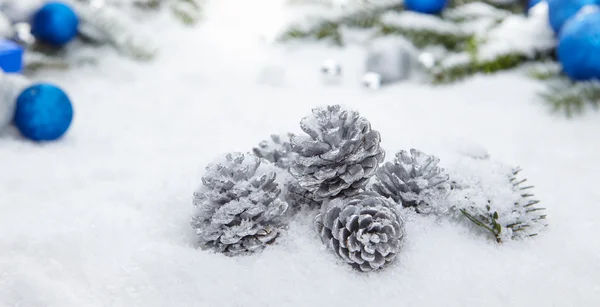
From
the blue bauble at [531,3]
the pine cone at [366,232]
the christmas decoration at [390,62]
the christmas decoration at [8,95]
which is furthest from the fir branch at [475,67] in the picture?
the christmas decoration at [8,95]

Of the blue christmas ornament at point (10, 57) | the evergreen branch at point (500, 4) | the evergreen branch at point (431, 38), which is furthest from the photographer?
the evergreen branch at point (500, 4)

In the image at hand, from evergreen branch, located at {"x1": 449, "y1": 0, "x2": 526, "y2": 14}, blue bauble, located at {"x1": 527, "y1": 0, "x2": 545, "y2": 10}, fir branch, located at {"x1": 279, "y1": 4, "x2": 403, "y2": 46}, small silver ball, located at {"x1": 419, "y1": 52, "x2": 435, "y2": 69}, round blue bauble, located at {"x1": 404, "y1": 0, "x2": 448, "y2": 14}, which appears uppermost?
blue bauble, located at {"x1": 527, "y1": 0, "x2": 545, "y2": 10}

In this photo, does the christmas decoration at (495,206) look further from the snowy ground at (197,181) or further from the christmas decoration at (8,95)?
the christmas decoration at (8,95)

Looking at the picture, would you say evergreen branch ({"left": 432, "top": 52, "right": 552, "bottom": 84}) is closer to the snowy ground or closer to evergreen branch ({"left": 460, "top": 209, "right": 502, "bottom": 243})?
the snowy ground

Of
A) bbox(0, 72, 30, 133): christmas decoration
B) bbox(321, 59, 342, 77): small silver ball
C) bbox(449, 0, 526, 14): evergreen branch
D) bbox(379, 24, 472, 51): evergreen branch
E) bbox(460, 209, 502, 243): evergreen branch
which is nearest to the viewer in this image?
bbox(460, 209, 502, 243): evergreen branch

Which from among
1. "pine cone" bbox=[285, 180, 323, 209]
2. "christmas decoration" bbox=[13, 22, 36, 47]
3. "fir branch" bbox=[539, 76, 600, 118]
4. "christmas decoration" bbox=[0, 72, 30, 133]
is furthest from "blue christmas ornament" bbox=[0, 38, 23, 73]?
"fir branch" bbox=[539, 76, 600, 118]

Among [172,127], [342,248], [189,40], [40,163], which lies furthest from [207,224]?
[189,40]

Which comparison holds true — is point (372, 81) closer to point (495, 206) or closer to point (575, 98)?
point (575, 98)
